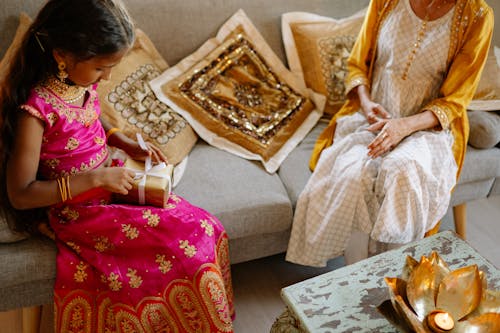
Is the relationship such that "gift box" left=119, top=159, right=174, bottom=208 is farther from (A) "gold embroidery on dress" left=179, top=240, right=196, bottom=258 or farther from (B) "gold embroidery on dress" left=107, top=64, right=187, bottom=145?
(B) "gold embroidery on dress" left=107, top=64, right=187, bottom=145

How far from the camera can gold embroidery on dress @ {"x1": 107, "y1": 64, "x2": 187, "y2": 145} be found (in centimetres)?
179

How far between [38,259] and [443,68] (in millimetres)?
1449

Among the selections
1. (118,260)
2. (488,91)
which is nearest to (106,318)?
(118,260)

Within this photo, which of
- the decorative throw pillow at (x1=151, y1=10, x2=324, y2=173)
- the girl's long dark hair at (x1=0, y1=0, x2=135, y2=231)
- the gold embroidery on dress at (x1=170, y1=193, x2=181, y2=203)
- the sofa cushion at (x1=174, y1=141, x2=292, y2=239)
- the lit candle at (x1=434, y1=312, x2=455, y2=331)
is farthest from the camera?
the decorative throw pillow at (x1=151, y1=10, x2=324, y2=173)

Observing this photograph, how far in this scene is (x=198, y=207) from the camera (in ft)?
5.30

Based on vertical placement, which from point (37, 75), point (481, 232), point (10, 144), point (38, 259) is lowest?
point (481, 232)

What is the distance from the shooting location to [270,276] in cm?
197

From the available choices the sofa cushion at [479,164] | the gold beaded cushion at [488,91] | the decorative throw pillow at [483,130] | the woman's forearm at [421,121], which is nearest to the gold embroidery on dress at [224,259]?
the woman's forearm at [421,121]

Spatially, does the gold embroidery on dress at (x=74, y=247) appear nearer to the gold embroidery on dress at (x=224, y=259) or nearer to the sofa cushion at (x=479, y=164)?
the gold embroidery on dress at (x=224, y=259)

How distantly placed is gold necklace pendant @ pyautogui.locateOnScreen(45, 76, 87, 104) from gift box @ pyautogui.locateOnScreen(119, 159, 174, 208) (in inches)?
10.4

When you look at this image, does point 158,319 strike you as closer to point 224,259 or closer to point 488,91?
point 224,259

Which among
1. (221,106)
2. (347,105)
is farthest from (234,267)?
(347,105)

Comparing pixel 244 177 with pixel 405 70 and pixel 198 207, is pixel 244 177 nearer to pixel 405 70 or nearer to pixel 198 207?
pixel 198 207

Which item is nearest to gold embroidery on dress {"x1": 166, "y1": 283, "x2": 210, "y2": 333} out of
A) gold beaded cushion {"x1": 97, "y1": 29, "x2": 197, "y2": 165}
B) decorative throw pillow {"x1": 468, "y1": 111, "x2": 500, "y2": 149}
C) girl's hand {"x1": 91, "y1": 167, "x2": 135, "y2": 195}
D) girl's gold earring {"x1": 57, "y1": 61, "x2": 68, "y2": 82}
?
girl's hand {"x1": 91, "y1": 167, "x2": 135, "y2": 195}
